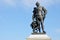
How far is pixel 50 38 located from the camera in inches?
961

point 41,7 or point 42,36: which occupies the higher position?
point 41,7

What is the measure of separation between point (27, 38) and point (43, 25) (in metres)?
1.86

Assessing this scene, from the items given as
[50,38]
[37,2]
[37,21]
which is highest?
[37,2]

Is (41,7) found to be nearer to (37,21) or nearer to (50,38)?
(37,21)

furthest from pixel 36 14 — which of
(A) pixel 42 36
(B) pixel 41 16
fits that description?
(A) pixel 42 36

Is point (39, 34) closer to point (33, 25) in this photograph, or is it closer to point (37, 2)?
point (33, 25)

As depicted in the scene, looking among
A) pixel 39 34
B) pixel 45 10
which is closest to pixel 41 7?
pixel 45 10

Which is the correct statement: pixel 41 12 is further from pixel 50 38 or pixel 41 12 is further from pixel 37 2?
pixel 50 38

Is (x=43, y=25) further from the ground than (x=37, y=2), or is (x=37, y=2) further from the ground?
(x=37, y=2)

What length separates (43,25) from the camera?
25125 millimetres

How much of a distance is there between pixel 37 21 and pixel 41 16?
1.81ft

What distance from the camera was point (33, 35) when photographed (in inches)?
969

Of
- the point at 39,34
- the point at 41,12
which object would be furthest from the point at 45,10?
the point at 39,34

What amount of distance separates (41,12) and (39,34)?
6.67 feet
